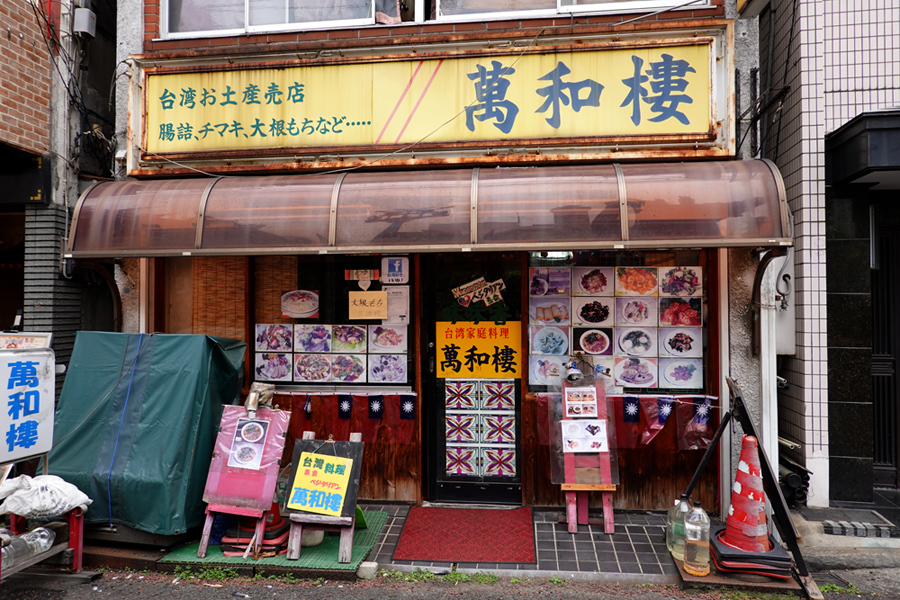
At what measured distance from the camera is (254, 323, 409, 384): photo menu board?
266 inches

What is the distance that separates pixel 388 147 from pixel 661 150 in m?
3.26

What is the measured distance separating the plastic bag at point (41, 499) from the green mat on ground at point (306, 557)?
103 centimetres

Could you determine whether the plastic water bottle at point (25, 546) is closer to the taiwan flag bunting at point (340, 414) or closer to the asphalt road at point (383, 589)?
the asphalt road at point (383, 589)

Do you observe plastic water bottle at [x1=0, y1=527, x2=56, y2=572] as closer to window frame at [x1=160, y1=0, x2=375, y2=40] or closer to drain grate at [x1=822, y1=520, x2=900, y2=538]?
window frame at [x1=160, y1=0, x2=375, y2=40]

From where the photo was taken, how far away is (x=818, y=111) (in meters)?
5.98

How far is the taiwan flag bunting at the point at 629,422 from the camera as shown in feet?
20.5

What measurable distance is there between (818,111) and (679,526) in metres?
4.90

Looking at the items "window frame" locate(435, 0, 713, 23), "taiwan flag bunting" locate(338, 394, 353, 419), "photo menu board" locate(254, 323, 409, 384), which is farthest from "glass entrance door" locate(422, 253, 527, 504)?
"window frame" locate(435, 0, 713, 23)

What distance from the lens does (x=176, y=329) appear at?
23.5 feet

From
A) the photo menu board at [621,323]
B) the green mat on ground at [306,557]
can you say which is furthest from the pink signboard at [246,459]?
the photo menu board at [621,323]

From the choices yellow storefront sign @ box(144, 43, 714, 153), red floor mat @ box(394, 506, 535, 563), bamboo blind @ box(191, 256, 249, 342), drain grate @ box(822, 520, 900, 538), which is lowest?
red floor mat @ box(394, 506, 535, 563)

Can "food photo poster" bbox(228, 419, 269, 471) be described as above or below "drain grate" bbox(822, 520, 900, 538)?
above

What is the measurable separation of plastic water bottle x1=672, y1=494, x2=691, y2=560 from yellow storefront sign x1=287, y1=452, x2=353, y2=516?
329 centimetres

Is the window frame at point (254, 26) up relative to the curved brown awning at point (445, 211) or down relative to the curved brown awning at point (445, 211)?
up
